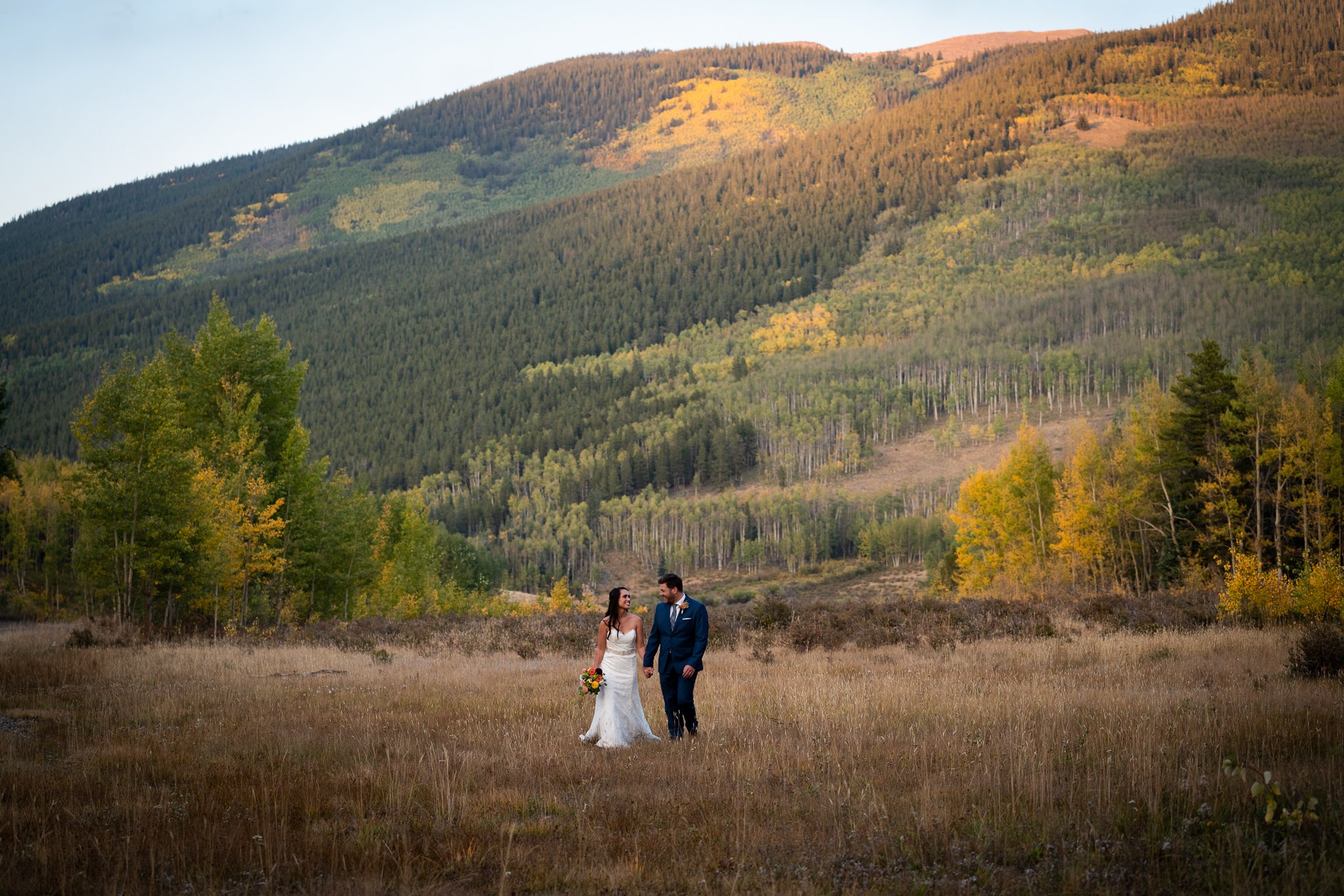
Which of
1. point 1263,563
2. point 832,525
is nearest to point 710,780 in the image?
point 1263,563

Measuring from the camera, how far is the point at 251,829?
747 cm

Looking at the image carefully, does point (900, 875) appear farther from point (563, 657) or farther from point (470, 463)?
point (470, 463)

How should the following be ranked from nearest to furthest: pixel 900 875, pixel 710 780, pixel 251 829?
pixel 900 875, pixel 251 829, pixel 710 780

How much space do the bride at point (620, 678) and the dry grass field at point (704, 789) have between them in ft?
1.48

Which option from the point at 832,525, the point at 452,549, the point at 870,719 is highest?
the point at 870,719

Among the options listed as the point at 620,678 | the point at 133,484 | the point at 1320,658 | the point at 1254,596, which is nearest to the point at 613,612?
the point at 620,678

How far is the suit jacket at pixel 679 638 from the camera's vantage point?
11078mm

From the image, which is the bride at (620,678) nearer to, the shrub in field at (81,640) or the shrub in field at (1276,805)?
the shrub in field at (1276,805)

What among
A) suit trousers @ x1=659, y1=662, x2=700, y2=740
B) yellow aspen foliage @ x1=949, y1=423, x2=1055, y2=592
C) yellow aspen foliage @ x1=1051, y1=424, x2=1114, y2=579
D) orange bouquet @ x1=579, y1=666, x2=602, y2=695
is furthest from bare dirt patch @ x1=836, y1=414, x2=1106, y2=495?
orange bouquet @ x1=579, y1=666, x2=602, y2=695

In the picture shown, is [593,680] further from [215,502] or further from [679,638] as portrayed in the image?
[215,502]

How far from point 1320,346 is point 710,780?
18013 cm

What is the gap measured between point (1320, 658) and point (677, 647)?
10384 mm

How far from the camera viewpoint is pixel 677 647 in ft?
36.6

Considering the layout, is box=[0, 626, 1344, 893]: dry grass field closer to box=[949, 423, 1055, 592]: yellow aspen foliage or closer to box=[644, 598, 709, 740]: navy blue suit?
box=[644, 598, 709, 740]: navy blue suit
